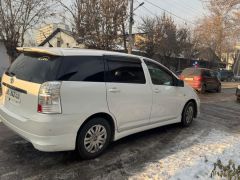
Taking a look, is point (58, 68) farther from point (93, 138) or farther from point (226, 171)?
point (226, 171)

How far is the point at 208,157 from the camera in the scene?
4828 mm

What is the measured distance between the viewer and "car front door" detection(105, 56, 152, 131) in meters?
4.75

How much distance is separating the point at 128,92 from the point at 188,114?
256 cm

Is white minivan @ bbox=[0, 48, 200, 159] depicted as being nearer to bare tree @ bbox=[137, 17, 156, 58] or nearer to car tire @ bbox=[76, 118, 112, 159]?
car tire @ bbox=[76, 118, 112, 159]

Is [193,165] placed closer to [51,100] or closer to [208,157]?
[208,157]

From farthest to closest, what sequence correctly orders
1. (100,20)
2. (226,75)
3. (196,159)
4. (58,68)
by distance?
(226,75)
(100,20)
(196,159)
(58,68)

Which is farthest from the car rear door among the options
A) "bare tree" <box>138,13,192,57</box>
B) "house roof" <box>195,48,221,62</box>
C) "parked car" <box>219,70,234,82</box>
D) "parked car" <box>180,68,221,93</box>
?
"house roof" <box>195,48,221,62</box>

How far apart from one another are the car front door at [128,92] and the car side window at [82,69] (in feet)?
0.63

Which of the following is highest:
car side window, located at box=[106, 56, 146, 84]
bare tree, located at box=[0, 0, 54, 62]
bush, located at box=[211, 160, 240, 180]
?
bare tree, located at box=[0, 0, 54, 62]

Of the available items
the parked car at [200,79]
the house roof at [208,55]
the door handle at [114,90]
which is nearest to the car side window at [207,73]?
the parked car at [200,79]

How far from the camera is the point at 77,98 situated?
4156 mm

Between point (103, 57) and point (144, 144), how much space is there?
1.94m

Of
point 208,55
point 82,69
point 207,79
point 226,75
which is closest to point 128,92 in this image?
point 82,69

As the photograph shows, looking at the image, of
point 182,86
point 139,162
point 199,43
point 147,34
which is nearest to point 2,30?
point 182,86
